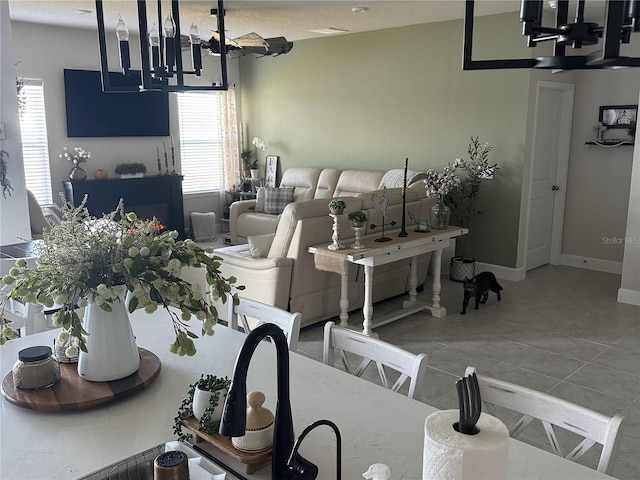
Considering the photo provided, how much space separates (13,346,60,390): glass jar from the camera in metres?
1.71

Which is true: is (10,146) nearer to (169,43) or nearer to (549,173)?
(169,43)

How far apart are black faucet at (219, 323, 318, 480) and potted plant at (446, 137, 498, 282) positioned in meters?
4.98

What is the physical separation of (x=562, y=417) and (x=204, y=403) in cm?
99

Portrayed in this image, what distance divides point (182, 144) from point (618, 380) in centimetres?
659

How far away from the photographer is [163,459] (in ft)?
4.26

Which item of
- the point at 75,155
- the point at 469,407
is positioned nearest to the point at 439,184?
the point at 469,407

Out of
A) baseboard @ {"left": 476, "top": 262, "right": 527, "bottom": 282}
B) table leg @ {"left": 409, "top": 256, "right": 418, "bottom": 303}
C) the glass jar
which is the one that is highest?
the glass jar

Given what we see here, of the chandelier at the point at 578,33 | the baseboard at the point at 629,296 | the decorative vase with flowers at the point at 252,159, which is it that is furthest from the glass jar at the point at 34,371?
the decorative vase with flowers at the point at 252,159

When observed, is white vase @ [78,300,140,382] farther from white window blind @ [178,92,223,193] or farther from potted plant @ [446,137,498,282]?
white window blind @ [178,92,223,193]

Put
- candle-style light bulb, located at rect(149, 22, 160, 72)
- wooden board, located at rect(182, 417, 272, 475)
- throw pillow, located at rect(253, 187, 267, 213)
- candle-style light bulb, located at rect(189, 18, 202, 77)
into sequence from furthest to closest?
throw pillow, located at rect(253, 187, 267, 213) < candle-style light bulb, located at rect(189, 18, 202, 77) < candle-style light bulb, located at rect(149, 22, 160, 72) < wooden board, located at rect(182, 417, 272, 475)

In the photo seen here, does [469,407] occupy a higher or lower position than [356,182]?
higher

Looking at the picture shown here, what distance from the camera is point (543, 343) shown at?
4355 millimetres

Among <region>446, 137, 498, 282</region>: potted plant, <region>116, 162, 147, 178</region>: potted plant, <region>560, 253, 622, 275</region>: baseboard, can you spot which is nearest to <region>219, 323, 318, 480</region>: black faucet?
<region>446, 137, 498, 282</region>: potted plant

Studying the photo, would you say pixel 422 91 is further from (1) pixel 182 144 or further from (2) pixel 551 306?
(1) pixel 182 144
